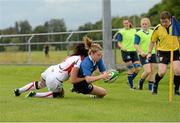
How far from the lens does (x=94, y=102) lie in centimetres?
1117

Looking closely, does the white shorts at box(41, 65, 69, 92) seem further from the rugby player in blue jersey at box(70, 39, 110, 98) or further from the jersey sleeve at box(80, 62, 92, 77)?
the jersey sleeve at box(80, 62, 92, 77)

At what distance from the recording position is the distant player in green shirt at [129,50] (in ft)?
55.3

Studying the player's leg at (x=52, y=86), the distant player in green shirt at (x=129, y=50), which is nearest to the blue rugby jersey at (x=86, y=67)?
the player's leg at (x=52, y=86)

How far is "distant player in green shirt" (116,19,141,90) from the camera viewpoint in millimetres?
16844

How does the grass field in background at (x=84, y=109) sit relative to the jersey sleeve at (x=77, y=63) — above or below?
below

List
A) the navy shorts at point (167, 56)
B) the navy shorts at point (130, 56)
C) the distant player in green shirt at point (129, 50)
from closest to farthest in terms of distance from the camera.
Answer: the navy shorts at point (167, 56), the distant player in green shirt at point (129, 50), the navy shorts at point (130, 56)

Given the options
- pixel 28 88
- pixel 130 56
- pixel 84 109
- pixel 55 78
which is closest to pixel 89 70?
pixel 55 78

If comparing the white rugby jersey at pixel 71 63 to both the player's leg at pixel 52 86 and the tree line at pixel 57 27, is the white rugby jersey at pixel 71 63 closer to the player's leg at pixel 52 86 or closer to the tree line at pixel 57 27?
the player's leg at pixel 52 86

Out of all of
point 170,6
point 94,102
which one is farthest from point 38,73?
point 170,6

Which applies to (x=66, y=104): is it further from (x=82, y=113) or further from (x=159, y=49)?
(x=159, y=49)

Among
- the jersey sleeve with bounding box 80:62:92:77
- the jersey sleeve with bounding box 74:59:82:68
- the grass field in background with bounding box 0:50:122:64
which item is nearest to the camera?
the jersey sleeve with bounding box 80:62:92:77

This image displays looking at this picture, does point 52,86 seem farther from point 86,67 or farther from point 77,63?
point 86,67

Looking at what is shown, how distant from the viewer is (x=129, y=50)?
17094mm

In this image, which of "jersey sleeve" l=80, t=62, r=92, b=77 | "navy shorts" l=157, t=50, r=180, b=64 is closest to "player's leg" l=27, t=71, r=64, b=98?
"jersey sleeve" l=80, t=62, r=92, b=77
